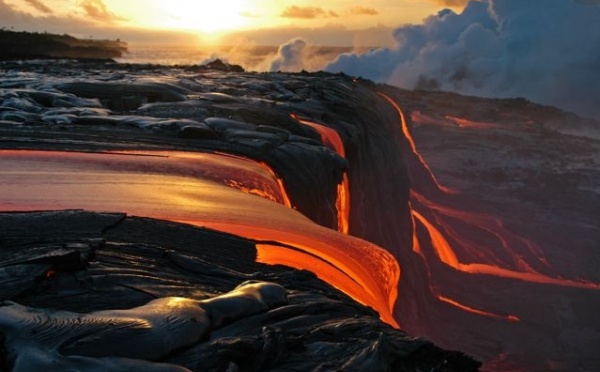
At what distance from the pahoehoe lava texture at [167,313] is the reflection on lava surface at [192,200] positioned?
1.55 feet

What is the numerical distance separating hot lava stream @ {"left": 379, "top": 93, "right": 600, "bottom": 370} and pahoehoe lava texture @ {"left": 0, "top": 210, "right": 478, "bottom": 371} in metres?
7.65

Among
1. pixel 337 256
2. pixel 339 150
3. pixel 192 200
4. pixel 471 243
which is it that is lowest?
pixel 471 243

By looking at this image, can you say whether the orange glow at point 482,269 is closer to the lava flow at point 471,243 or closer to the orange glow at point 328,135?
the lava flow at point 471,243

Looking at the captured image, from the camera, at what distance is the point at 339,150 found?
8.84 meters

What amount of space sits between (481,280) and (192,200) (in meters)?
15.6

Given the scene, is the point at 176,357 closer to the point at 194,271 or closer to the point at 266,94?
the point at 194,271

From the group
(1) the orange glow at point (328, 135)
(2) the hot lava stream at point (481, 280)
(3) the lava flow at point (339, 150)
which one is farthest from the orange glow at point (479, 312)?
(1) the orange glow at point (328, 135)

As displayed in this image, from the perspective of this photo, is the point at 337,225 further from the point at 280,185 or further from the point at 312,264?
the point at 312,264

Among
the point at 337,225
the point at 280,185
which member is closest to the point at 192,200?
the point at 280,185

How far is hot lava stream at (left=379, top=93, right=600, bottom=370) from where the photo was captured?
541 inches

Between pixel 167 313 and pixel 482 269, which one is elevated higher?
pixel 167 313

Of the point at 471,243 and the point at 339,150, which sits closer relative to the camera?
the point at 339,150

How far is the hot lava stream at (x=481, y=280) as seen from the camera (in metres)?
13.8

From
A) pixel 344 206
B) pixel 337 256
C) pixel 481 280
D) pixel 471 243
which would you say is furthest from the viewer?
pixel 471 243
